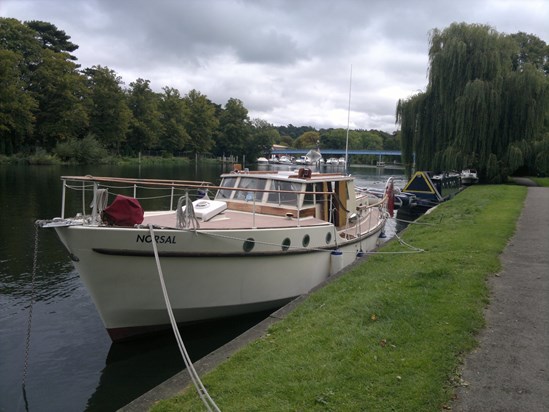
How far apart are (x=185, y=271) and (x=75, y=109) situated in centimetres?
5947

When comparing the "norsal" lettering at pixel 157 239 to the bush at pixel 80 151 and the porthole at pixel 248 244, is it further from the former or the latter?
the bush at pixel 80 151

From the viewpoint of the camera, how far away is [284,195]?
1080cm

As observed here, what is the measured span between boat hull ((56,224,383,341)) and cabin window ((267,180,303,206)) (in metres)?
1.18

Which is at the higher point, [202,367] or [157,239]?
[157,239]

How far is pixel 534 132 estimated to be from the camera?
93.0 ft

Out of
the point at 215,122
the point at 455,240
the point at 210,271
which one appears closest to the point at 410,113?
the point at 455,240

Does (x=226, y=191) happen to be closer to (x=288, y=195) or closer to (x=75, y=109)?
(x=288, y=195)

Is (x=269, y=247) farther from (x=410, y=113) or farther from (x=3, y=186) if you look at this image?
(x=3, y=186)

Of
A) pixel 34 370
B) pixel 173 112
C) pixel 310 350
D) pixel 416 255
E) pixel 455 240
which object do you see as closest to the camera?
pixel 310 350

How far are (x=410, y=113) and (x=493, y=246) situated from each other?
21.1 meters

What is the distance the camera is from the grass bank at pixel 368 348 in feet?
14.2

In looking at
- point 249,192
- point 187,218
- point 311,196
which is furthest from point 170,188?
point 311,196

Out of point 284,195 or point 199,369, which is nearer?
point 199,369

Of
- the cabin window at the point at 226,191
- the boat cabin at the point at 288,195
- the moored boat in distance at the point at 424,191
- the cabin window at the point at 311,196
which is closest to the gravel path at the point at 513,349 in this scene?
the boat cabin at the point at 288,195
